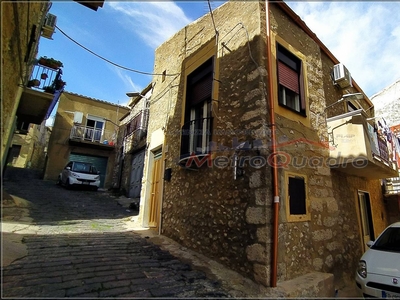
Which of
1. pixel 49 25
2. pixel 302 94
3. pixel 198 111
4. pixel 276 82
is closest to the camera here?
pixel 276 82

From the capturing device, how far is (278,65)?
4.63 metres

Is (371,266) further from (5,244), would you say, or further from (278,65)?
(5,244)

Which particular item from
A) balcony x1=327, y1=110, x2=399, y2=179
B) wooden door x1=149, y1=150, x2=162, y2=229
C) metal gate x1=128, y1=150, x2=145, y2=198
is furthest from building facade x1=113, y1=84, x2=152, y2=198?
balcony x1=327, y1=110, x2=399, y2=179

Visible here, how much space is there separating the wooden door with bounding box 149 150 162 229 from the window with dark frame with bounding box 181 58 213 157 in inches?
69.1

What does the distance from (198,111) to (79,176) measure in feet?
28.9

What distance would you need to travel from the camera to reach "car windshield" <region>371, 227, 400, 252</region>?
419 cm

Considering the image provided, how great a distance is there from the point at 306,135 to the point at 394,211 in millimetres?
6473

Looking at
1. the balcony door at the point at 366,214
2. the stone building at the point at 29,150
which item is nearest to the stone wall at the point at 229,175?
the balcony door at the point at 366,214

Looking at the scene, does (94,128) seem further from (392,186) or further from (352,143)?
(392,186)

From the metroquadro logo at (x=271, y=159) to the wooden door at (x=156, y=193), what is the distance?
1.85 meters

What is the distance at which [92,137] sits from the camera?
51.5 feet

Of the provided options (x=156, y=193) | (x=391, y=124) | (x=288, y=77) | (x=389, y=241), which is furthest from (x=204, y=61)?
(x=391, y=124)

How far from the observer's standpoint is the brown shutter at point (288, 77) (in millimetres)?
4671

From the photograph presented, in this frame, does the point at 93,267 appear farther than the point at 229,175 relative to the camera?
No
